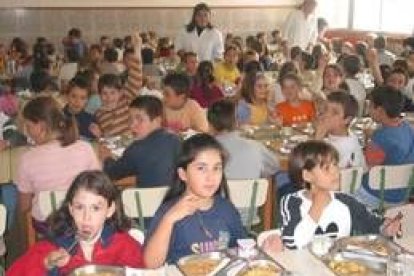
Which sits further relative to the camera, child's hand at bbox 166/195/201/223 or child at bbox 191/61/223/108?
child at bbox 191/61/223/108

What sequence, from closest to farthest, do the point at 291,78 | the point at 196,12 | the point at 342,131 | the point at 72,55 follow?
the point at 342,131, the point at 291,78, the point at 196,12, the point at 72,55

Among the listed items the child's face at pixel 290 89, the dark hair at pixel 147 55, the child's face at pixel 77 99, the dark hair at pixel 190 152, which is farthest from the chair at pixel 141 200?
the dark hair at pixel 147 55

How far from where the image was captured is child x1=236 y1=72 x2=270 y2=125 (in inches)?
252

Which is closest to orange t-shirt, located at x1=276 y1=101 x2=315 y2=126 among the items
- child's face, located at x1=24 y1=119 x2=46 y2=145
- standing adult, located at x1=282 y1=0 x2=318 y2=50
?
child's face, located at x1=24 y1=119 x2=46 y2=145

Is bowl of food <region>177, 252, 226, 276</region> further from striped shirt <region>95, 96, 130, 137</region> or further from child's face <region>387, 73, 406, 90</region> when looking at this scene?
child's face <region>387, 73, 406, 90</region>

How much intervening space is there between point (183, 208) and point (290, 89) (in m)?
3.63

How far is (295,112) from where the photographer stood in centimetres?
657

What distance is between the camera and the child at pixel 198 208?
10.2 ft

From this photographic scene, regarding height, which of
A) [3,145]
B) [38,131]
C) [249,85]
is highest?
[249,85]

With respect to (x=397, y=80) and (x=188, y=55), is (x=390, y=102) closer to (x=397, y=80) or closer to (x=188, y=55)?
(x=397, y=80)

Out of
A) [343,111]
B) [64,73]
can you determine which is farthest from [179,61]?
[343,111]

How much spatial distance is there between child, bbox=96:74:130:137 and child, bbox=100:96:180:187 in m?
1.37

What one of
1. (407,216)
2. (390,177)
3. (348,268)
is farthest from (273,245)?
(390,177)

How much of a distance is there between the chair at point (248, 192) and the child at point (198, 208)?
75 cm
